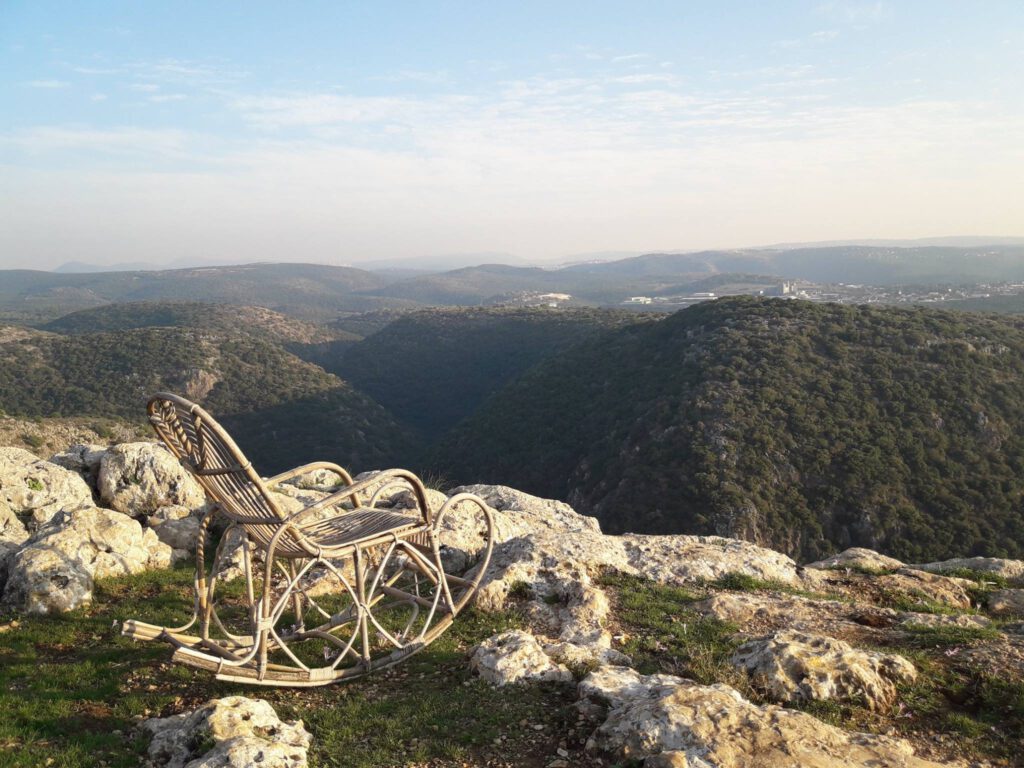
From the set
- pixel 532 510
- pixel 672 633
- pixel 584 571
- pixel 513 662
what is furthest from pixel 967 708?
pixel 532 510

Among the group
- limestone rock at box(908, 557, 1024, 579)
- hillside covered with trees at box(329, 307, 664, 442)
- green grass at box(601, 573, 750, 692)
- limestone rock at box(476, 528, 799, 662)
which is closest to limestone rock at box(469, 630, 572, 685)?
limestone rock at box(476, 528, 799, 662)

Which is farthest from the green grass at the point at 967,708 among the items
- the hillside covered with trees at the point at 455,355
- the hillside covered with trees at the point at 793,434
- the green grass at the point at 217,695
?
the hillside covered with trees at the point at 455,355

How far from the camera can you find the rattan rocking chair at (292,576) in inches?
191

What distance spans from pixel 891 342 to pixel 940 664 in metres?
45.8

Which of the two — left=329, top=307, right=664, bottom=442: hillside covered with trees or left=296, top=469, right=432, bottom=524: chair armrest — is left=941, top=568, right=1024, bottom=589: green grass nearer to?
left=296, top=469, right=432, bottom=524: chair armrest

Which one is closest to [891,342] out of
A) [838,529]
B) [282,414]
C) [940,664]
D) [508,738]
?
[838,529]

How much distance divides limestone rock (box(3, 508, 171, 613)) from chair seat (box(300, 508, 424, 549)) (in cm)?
354

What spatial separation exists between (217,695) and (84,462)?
329 inches

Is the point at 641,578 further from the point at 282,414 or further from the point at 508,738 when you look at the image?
the point at 282,414

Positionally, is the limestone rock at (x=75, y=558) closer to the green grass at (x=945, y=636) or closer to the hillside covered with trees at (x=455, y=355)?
the green grass at (x=945, y=636)

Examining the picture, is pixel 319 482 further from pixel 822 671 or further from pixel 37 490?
pixel 822 671

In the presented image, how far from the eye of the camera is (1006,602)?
8.63 metres

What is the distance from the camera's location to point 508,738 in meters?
4.51

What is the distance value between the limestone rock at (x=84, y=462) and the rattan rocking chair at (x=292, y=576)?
5615 mm
